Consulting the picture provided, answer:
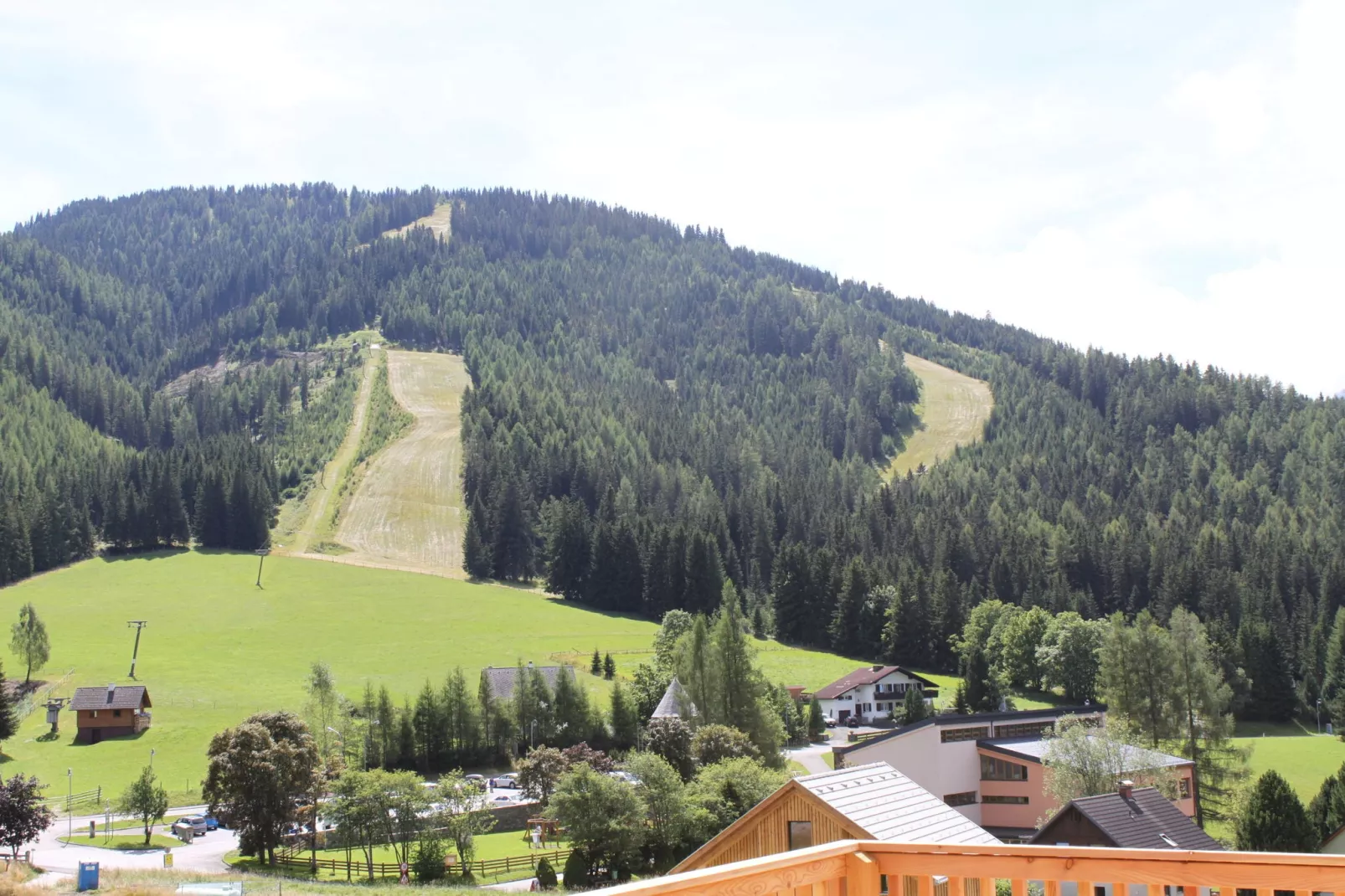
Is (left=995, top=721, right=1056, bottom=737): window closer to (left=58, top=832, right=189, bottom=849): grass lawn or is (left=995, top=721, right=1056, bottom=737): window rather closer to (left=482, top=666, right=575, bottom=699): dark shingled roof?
(left=482, top=666, right=575, bottom=699): dark shingled roof

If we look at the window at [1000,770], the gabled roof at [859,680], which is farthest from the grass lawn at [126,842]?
the gabled roof at [859,680]

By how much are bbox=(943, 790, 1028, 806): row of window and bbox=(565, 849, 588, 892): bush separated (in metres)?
24.4

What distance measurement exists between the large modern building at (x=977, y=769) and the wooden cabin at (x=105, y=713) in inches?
1963

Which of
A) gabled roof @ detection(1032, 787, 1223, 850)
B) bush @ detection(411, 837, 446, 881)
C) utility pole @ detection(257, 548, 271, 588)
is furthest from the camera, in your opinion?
utility pole @ detection(257, 548, 271, 588)

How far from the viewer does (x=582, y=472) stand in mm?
166750

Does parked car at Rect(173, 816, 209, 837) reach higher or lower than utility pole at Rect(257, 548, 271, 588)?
lower

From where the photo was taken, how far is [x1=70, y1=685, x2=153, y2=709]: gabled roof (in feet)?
240

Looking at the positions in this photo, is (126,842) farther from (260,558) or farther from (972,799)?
(260,558)

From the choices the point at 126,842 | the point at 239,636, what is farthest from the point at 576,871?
the point at 239,636

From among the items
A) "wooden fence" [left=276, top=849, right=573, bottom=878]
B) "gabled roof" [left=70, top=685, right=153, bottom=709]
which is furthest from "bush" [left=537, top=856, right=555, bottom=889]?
"gabled roof" [left=70, top=685, right=153, bottom=709]

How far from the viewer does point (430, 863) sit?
152 ft

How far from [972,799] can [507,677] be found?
37.7 m

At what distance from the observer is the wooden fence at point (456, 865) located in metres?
48.1

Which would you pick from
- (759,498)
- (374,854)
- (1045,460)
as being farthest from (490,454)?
(374,854)
